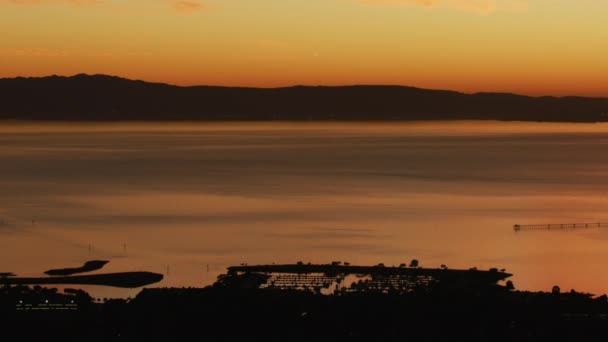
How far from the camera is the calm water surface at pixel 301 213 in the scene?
23.0 m

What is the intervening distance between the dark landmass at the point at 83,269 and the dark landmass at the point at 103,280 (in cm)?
54

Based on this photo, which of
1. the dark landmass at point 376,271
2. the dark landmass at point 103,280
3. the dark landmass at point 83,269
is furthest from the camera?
the dark landmass at point 83,269

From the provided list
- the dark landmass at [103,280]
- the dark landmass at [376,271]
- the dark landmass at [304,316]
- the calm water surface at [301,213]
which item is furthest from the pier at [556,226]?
the dark landmass at [103,280]

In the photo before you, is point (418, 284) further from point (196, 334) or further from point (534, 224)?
point (534, 224)

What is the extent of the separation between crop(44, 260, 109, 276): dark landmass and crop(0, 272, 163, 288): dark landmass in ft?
1.76

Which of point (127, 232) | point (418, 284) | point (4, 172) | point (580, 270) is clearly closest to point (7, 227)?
point (127, 232)

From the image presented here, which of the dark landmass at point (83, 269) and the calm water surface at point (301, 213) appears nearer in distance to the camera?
the dark landmass at point (83, 269)

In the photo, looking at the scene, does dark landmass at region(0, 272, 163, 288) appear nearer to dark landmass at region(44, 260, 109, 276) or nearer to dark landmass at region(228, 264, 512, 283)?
dark landmass at region(44, 260, 109, 276)

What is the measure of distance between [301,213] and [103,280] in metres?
13.3

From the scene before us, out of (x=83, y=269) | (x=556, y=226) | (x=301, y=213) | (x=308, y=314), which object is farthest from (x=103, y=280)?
(x=556, y=226)

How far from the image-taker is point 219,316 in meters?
14.6

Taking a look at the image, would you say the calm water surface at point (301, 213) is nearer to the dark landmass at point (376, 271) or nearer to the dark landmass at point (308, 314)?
the dark landmass at point (376, 271)

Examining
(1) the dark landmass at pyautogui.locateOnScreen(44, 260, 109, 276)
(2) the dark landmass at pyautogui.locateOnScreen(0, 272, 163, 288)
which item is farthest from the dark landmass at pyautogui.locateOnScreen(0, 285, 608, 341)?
(1) the dark landmass at pyautogui.locateOnScreen(44, 260, 109, 276)

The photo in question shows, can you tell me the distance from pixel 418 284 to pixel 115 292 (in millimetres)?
5863
